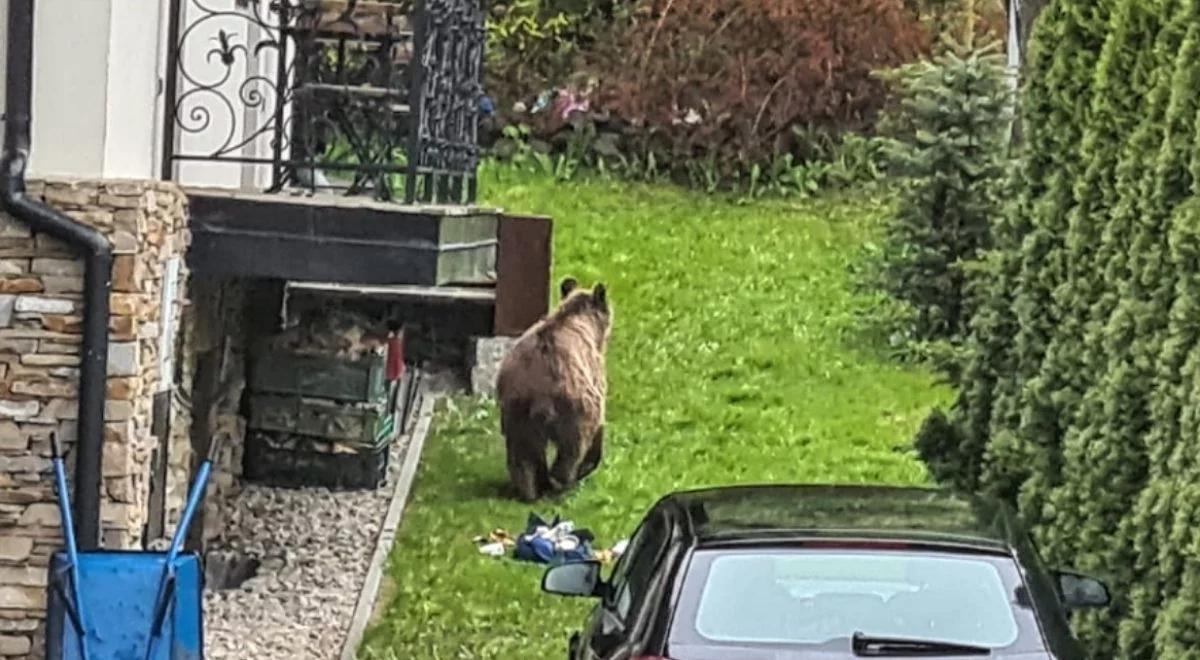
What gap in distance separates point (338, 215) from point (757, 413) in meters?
6.17

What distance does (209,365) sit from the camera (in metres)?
11.9

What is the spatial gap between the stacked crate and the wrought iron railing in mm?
1533

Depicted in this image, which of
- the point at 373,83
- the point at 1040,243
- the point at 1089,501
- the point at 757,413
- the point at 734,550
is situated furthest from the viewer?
the point at 757,413

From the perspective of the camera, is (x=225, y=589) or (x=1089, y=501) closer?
(x=1089, y=501)

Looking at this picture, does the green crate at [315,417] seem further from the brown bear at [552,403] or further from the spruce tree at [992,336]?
the spruce tree at [992,336]

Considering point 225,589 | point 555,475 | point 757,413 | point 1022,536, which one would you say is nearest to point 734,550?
point 1022,536

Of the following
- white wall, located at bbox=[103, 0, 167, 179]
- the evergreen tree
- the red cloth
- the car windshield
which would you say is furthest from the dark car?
the evergreen tree

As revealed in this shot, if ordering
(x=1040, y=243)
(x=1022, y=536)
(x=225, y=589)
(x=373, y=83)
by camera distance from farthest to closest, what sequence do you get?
(x=373, y=83)
(x=225, y=589)
(x=1040, y=243)
(x=1022, y=536)

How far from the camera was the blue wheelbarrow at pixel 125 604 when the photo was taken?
7.59m

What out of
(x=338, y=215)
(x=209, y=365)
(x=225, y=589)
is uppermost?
(x=338, y=215)

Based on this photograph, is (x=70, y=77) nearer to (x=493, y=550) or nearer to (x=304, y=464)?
(x=493, y=550)

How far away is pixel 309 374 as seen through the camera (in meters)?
13.3

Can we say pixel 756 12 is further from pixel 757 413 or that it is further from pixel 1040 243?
pixel 1040 243

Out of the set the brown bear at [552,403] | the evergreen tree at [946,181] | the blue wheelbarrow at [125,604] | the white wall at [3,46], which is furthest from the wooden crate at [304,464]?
→ the blue wheelbarrow at [125,604]
